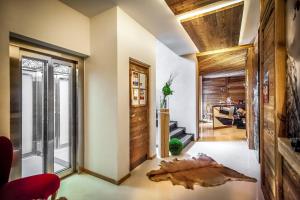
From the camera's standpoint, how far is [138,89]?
11.1ft

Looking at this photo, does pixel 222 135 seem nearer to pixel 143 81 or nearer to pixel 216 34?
pixel 216 34

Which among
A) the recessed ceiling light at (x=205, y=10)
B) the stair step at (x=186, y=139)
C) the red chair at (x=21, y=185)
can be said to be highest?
the recessed ceiling light at (x=205, y=10)

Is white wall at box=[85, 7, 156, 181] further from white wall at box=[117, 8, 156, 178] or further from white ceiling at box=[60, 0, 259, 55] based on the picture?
white ceiling at box=[60, 0, 259, 55]

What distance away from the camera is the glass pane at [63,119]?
2.87 meters

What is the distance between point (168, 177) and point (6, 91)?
2646mm

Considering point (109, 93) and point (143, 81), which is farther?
point (143, 81)

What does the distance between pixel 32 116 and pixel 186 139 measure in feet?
13.0

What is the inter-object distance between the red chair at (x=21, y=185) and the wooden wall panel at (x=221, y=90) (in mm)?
11038

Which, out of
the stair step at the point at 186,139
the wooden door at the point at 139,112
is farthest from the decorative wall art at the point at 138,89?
the stair step at the point at 186,139

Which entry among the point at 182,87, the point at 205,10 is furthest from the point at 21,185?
the point at 182,87

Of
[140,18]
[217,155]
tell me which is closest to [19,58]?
[140,18]

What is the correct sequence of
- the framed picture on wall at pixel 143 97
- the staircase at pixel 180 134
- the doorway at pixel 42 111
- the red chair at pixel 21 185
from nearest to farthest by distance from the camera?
the red chair at pixel 21 185 → the doorway at pixel 42 111 → the framed picture on wall at pixel 143 97 → the staircase at pixel 180 134

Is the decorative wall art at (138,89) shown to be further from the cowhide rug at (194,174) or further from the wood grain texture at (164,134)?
the cowhide rug at (194,174)

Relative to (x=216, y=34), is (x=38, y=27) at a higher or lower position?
lower
